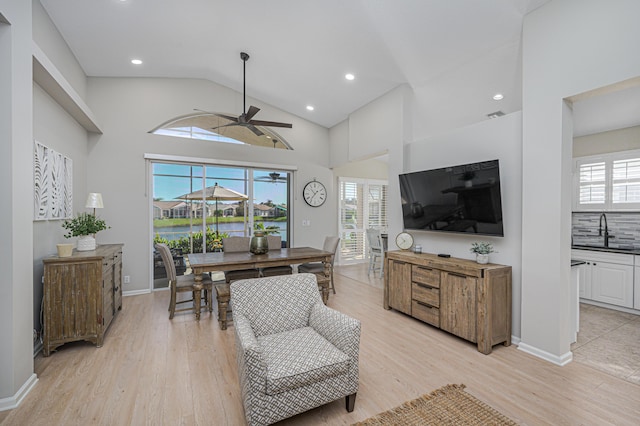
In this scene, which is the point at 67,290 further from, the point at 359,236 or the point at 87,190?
the point at 359,236

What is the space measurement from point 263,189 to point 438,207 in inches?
140

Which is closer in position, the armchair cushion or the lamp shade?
the armchair cushion

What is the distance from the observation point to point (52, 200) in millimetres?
3250

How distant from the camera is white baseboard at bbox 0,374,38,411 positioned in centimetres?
197

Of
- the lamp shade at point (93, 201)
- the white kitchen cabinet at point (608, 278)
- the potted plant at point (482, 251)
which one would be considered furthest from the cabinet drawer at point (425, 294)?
the lamp shade at point (93, 201)

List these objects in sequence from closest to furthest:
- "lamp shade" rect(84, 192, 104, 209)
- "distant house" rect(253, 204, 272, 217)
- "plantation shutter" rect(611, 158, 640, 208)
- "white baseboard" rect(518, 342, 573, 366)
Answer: "white baseboard" rect(518, 342, 573, 366)
"lamp shade" rect(84, 192, 104, 209)
"plantation shutter" rect(611, 158, 640, 208)
"distant house" rect(253, 204, 272, 217)

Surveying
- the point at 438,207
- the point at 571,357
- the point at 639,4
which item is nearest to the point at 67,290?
the point at 438,207

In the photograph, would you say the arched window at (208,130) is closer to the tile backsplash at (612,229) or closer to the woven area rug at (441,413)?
the woven area rug at (441,413)

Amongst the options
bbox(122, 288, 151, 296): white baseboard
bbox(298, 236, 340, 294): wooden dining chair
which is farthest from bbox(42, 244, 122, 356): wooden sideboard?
bbox(298, 236, 340, 294): wooden dining chair

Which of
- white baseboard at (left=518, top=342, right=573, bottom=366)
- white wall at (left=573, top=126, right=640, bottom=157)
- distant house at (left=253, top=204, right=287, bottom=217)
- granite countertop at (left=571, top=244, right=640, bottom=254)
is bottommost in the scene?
white baseboard at (left=518, top=342, right=573, bottom=366)

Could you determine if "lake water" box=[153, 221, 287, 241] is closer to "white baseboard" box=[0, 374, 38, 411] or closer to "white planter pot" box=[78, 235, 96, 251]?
"white planter pot" box=[78, 235, 96, 251]

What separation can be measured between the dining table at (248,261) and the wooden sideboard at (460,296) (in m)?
1.14

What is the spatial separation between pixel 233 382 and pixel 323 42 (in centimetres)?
391

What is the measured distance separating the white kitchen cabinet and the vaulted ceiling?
2483mm
